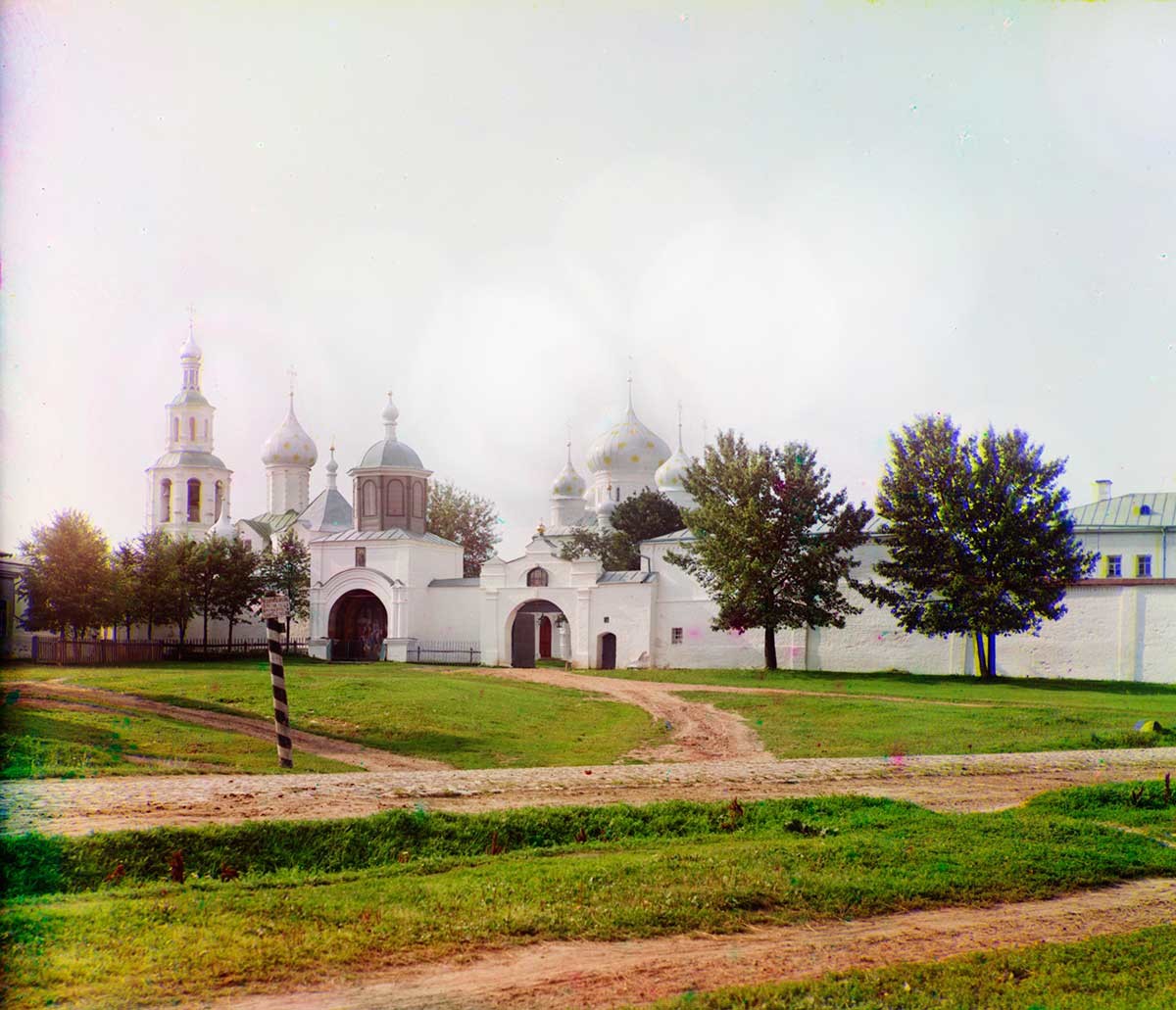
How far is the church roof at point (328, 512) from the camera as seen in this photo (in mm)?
58562

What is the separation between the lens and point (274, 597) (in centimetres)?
1614

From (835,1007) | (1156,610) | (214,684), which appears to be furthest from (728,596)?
(835,1007)

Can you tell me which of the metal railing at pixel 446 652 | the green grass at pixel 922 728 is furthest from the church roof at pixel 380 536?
the green grass at pixel 922 728

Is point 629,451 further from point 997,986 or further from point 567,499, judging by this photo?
→ point 997,986

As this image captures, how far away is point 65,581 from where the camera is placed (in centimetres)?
3906

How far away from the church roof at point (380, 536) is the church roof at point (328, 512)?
9687mm

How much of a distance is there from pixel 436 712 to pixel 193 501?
3907cm

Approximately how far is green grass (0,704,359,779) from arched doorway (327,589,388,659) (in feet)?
93.1

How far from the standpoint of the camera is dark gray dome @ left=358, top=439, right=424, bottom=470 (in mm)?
49312

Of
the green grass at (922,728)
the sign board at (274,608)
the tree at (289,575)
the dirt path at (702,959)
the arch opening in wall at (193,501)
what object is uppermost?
the arch opening in wall at (193,501)

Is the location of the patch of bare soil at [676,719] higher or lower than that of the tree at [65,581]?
lower

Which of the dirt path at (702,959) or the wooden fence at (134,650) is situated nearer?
the dirt path at (702,959)

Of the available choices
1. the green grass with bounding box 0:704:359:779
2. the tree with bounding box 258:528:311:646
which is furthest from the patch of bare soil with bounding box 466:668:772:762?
the tree with bounding box 258:528:311:646

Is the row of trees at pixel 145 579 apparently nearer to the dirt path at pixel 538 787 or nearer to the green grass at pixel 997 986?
the dirt path at pixel 538 787
